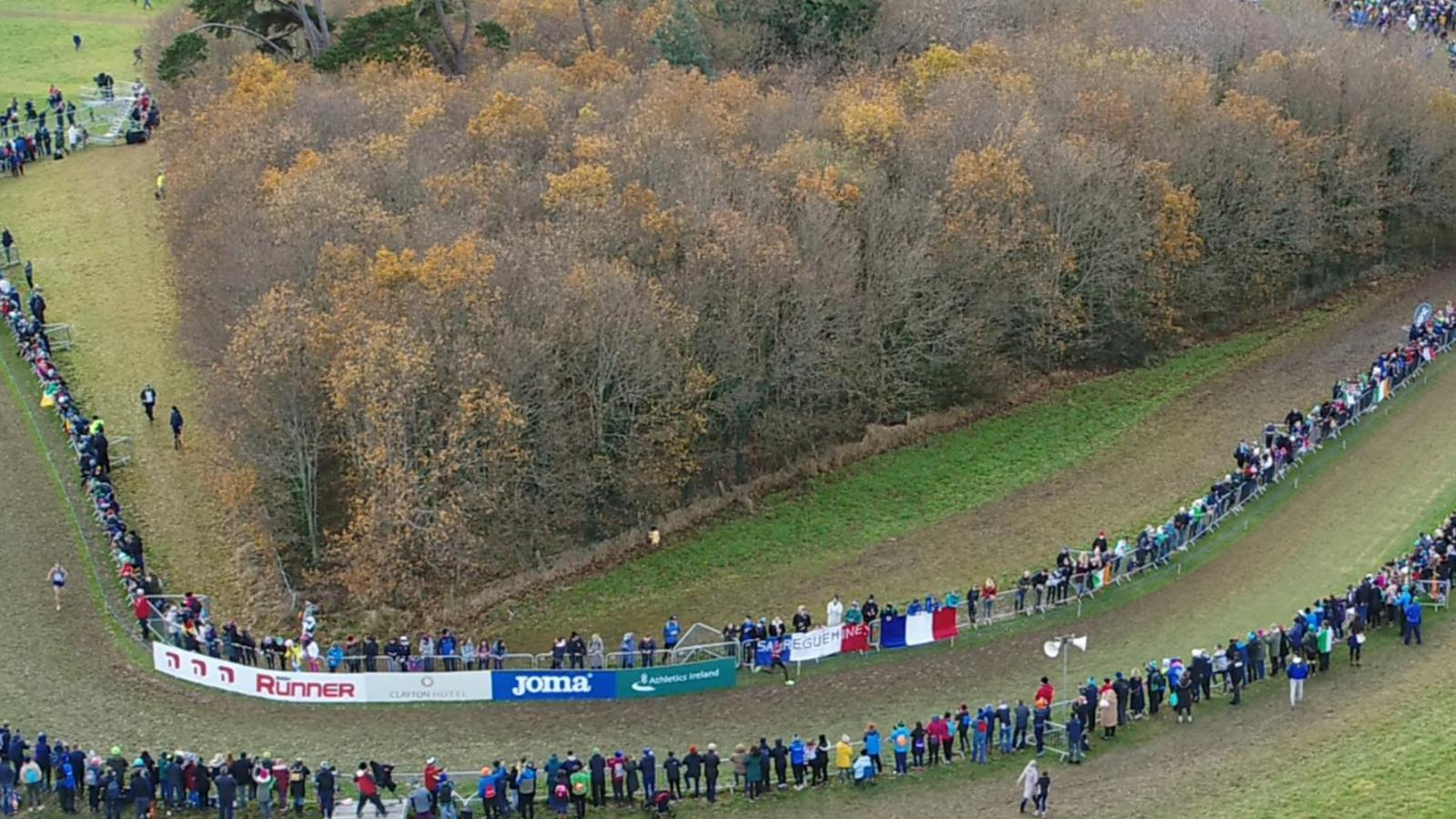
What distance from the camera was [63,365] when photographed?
215 ft

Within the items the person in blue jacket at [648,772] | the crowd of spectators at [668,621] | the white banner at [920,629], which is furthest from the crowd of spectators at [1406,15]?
the person in blue jacket at [648,772]

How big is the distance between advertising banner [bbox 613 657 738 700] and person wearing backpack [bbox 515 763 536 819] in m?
5.35

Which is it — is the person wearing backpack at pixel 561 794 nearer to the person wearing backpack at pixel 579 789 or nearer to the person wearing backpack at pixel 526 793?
the person wearing backpack at pixel 579 789

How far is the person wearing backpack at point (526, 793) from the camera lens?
132ft

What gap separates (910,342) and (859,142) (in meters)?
7.93

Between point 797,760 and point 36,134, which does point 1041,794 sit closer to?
point 797,760

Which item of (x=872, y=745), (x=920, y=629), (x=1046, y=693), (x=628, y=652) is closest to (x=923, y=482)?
(x=920, y=629)

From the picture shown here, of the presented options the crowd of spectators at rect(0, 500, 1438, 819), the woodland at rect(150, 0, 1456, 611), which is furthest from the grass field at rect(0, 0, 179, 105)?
the crowd of spectators at rect(0, 500, 1438, 819)

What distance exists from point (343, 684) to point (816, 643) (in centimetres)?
1227

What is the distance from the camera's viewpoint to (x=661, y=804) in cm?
4066

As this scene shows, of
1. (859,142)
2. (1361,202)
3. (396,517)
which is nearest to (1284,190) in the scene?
(1361,202)

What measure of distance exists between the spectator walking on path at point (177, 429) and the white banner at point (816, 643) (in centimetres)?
2458

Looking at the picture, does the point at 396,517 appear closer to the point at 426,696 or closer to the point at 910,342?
the point at 426,696

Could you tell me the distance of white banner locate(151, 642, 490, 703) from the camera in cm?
4547
